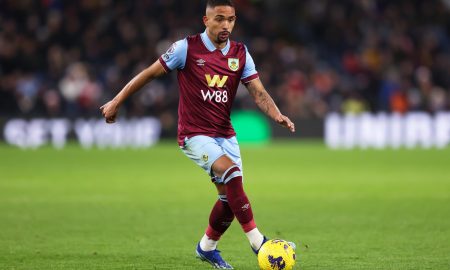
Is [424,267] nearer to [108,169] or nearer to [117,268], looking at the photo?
[117,268]

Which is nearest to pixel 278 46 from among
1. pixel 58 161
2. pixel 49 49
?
pixel 49 49

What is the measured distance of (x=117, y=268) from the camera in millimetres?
7609

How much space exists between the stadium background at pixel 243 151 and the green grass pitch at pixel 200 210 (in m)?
0.03

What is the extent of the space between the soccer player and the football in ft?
0.53

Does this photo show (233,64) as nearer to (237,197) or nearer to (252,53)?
(237,197)

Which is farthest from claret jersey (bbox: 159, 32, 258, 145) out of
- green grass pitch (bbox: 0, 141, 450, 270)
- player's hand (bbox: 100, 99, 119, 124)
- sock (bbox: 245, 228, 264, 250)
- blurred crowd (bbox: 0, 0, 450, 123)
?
blurred crowd (bbox: 0, 0, 450, 123)

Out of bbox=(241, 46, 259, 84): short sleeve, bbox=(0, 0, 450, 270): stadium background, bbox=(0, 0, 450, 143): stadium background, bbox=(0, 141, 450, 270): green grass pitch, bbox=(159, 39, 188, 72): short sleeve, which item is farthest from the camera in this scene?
bbox=(0, 0, 450, 143): stadium background

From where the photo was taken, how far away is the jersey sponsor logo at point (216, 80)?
7656mm

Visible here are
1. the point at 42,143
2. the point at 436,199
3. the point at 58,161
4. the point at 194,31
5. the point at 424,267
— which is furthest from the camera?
the point at 194,31

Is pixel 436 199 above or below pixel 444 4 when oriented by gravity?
below

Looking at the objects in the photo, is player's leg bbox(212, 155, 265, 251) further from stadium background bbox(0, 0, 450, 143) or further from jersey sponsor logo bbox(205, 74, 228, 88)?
stadium background bbox(0, 0, 450, 143)

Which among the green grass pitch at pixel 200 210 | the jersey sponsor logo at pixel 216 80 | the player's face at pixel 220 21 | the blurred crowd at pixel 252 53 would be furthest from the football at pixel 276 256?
the blurred crowd at pixel 252 53

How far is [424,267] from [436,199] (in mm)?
6051

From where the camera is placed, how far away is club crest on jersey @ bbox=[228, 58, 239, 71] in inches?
304
